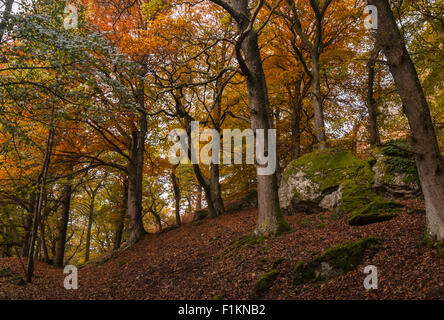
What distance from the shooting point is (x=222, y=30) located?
1140cm

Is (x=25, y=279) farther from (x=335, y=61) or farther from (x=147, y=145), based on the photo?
(x=335, y=61)

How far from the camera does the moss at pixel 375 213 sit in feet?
20.3

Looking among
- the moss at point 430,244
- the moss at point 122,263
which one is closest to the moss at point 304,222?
the moss at point 430,244

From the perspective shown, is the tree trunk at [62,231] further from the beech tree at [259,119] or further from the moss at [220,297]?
the moss at [220,297]

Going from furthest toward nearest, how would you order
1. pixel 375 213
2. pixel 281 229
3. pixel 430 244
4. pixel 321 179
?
pixel 321 179 < pixel 281 229 < pixel 375 213 < pixel 430 244

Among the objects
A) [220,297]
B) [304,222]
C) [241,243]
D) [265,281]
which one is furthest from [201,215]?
[265,281]

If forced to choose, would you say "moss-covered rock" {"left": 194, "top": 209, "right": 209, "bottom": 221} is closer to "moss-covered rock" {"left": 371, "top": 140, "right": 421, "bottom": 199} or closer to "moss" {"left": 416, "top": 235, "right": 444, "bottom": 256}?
"moss-covered rock" {"left": 371, "top": 140, "right": 421, "bottom": 199}

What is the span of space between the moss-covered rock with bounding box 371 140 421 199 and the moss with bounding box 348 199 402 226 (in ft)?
3.25

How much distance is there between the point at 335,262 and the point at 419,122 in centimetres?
285

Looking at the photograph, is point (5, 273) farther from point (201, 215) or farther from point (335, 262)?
point (335, 262)

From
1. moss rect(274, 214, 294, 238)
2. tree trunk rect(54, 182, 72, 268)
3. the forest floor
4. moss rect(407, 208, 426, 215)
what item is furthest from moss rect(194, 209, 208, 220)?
moss rect(407, 208, 426, 215)

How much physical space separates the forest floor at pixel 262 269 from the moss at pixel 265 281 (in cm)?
9

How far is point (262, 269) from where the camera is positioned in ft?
18.3
